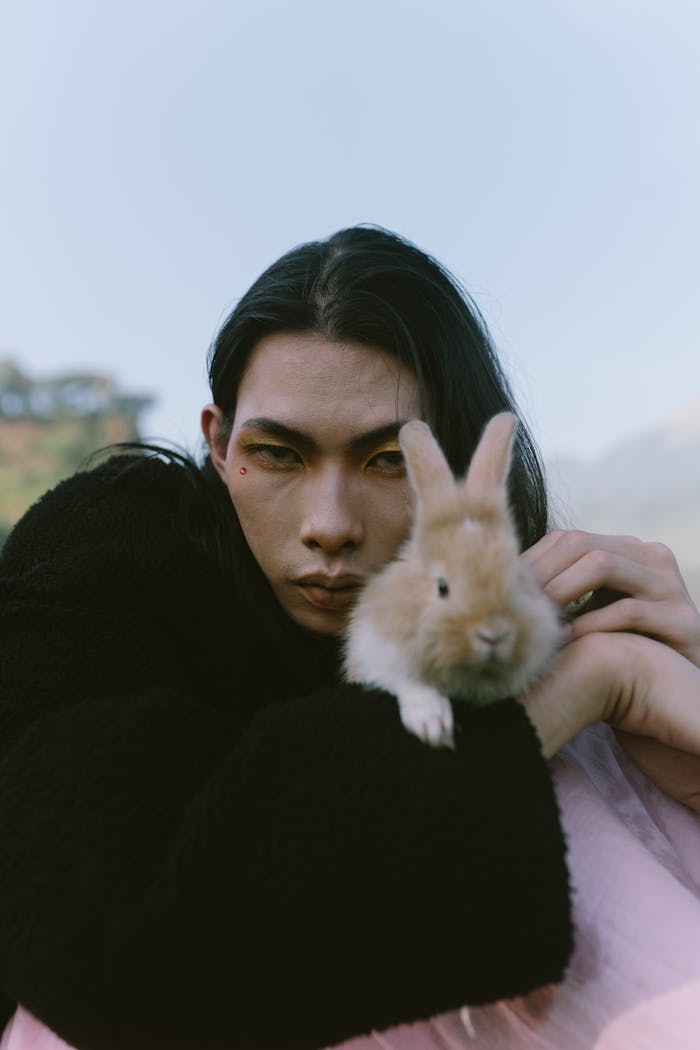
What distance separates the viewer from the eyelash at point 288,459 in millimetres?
2361

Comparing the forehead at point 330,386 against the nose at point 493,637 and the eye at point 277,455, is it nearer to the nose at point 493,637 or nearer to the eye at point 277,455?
the eye at point 277,455

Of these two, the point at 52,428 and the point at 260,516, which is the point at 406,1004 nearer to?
the point at 260,516

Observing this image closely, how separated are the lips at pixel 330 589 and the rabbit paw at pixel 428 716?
2.12 ft

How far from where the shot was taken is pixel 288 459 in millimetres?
2430

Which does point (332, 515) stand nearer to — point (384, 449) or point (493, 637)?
point (384, 449)

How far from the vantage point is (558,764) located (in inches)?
84.3

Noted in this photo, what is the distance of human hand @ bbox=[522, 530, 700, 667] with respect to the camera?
6.82ft

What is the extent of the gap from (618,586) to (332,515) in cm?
73

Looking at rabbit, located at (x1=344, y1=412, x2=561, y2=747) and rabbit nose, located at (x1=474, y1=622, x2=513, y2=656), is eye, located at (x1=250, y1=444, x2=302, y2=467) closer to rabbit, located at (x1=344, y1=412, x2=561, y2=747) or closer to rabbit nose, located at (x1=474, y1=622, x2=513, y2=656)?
rabbit, located at (x1=344, y1=412, x2=561, y2=747)

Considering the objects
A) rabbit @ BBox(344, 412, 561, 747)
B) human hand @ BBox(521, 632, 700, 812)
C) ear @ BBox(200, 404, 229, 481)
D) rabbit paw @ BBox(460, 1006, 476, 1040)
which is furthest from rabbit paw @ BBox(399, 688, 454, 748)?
ear @ BBox(200, 404, 229, 481)

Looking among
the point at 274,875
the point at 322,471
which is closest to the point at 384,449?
the point at 322,471

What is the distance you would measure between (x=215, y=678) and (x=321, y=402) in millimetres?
806

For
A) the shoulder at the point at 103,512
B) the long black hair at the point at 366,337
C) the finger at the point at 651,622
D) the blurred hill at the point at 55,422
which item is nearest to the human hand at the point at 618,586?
the finger at the point at 651,622

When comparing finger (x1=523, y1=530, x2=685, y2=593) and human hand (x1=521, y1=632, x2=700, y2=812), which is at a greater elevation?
finger (x1=523, y1=530, x2=685, y2=593)
